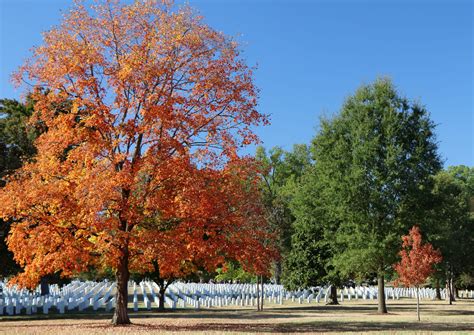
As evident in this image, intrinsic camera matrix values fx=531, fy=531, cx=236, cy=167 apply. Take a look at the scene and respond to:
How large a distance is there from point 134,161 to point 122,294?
5843 millimetres

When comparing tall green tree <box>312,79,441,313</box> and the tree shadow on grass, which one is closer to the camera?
the tree shadow on grass

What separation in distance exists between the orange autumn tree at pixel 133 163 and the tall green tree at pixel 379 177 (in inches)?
536

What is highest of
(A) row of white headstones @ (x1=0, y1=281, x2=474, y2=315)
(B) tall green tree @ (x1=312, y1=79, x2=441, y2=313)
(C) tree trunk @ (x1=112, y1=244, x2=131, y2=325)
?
(B) tall green tree @ (x1=312, y1=79, x2=441, y2=313)

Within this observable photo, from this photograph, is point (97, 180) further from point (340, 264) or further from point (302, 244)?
point (302, 244)

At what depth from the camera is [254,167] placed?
892 inches

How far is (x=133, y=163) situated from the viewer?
2155 cm

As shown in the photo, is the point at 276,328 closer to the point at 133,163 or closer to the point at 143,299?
the point at 133,163

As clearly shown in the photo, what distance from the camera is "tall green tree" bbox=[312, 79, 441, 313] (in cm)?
3475

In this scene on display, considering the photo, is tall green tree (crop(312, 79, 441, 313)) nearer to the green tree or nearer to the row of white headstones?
the green tree

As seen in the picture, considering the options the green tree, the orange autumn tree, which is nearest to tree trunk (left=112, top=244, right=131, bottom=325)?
the orange autumn tree

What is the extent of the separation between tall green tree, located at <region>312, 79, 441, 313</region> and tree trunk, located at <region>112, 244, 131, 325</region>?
17121 millimetres

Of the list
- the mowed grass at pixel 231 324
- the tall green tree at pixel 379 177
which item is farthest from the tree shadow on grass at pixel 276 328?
the tall green tree at pixel 379 177

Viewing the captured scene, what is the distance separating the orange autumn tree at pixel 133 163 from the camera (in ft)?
67.2

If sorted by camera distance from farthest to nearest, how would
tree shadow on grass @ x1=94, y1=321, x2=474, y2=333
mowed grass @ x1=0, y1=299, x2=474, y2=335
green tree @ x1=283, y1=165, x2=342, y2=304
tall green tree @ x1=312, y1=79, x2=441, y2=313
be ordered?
green tree @ x1=283, y1=165, x2=342, y2=304 < tall green tree @ x1=312, y1=79, x2=441, y2=313 < tree shadow on grass @ x1=94, y1=321, x2=474, y2=333 < mowed grass @ x1=0, y1=299, x2=474, y2=335
